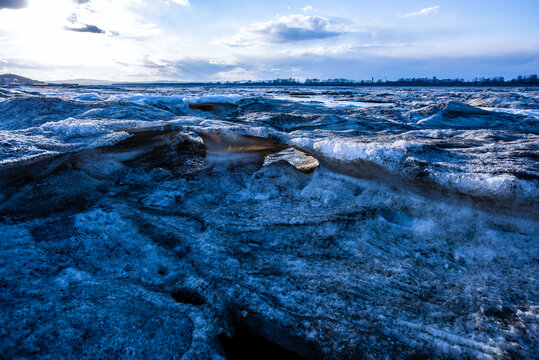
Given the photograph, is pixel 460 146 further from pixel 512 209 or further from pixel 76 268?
pixel 76 268

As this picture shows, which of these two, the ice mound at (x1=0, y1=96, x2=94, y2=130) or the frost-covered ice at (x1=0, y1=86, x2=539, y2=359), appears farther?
the ice mound at (x1=0, y1=96, x2=94, y2=130)

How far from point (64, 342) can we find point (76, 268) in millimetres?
835

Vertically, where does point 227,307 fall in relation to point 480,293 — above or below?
below

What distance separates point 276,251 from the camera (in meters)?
2.77

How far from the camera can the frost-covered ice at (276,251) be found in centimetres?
179

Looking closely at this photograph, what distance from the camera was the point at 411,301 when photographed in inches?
81.0

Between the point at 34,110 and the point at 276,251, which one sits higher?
the point at 34,110

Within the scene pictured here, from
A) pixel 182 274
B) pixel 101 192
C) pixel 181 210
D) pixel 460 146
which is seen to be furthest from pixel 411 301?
pixel 101 192

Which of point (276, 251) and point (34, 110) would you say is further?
point (34, 110)

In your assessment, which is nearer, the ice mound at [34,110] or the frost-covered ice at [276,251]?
the frost-covered ice at [276,251]

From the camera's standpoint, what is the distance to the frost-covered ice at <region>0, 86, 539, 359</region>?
179 cm

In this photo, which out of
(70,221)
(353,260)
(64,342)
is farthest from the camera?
(70,221)

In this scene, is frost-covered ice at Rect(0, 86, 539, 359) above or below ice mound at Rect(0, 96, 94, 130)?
below

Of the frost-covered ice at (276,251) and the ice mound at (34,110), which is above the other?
the ice mound at (34,110)
